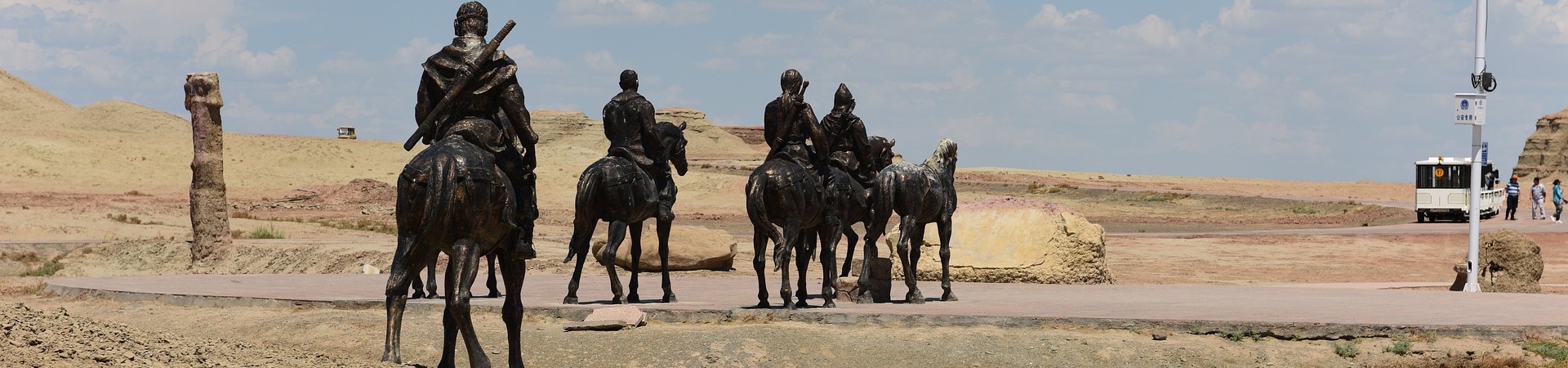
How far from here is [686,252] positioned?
2180 centimetres

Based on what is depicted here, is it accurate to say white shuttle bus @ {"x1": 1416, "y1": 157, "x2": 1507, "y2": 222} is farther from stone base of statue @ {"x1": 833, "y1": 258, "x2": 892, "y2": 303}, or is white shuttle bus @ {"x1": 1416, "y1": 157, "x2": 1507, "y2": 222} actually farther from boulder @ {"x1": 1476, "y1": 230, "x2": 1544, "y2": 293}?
stone base of statue @ {"x1": 833, "y1": 258, "x2": 892, "y2": 303}

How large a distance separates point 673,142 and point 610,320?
2877 mm

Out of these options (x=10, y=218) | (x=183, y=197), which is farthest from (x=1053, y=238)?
(x=183, y=197)

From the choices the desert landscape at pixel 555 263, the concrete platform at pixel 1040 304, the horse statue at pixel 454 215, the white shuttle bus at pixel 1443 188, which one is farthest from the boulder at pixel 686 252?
the white shuttle bus at pixel 1443 188

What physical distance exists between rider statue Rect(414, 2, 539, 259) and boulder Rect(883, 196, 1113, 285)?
10.8 meters

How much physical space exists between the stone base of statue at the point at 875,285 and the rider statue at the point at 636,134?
1936 millimetres

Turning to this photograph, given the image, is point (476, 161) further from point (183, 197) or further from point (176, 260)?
point (183, 197)

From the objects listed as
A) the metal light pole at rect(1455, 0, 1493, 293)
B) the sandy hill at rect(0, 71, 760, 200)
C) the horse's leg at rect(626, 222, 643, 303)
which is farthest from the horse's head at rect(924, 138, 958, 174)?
the sandy hill at rect(0, 71, 760, 200)

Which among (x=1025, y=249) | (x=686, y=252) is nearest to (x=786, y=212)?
(x=1025, y=249)

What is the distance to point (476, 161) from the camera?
31.3ft

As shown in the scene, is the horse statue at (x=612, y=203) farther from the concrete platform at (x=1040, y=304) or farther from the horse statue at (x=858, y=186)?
the horse statue at (x=858, y=186)

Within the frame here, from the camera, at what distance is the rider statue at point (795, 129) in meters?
14.0

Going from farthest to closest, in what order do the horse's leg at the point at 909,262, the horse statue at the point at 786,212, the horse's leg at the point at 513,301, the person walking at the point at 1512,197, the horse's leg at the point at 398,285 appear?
the person walking at the point at 1512,197, the horse's leg at the point at 909,262, the horse statue at the point at 786,212, the horse's leg at the point at 513,301, the horse's leg at the point at 398,285

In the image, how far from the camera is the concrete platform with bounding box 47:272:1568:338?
12711 mm
